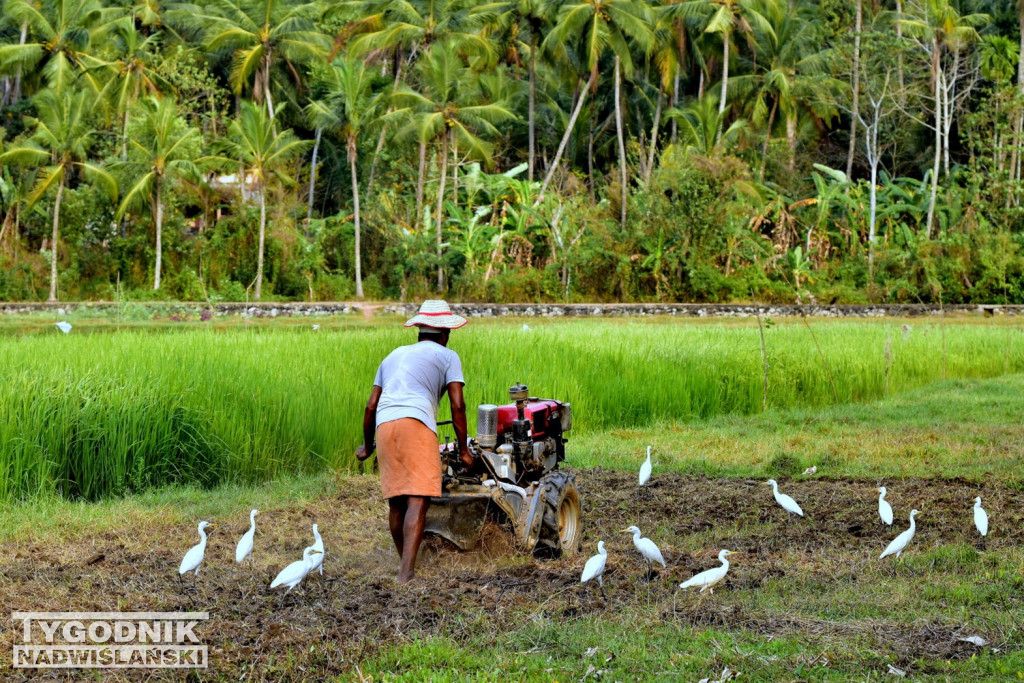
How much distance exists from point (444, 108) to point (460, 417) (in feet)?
69.7

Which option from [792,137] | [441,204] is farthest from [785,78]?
[441,204]

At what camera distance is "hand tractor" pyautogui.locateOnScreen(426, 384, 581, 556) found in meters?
5.24

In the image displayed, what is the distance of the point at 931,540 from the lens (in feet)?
19.1

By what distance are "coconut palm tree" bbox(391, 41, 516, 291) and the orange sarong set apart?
20.5 metres

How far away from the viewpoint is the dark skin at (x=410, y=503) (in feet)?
16.2

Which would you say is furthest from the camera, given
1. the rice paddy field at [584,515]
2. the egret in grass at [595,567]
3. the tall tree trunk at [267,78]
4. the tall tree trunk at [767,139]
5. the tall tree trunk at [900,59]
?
the tall tree trunk at [767,139]

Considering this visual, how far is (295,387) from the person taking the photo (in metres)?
8.43

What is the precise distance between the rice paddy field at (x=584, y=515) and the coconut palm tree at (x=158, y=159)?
44.7ft

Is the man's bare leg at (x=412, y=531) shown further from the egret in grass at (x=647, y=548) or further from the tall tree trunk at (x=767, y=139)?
the tall tree trunk at (x=767, y=139)

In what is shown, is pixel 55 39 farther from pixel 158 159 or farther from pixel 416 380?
pixel 416 380

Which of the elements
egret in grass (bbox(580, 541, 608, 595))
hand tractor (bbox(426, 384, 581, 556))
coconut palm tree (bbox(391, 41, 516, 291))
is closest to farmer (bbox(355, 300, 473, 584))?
hand tractor (bbox(426, 384, 581, 556))

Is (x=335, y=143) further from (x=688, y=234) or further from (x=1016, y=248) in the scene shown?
(x=1016, y=248)

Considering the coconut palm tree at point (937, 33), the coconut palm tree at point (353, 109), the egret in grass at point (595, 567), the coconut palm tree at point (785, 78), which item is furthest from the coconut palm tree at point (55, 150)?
the egret in grass at point (595, 567)

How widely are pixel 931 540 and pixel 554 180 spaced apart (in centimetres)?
2622
